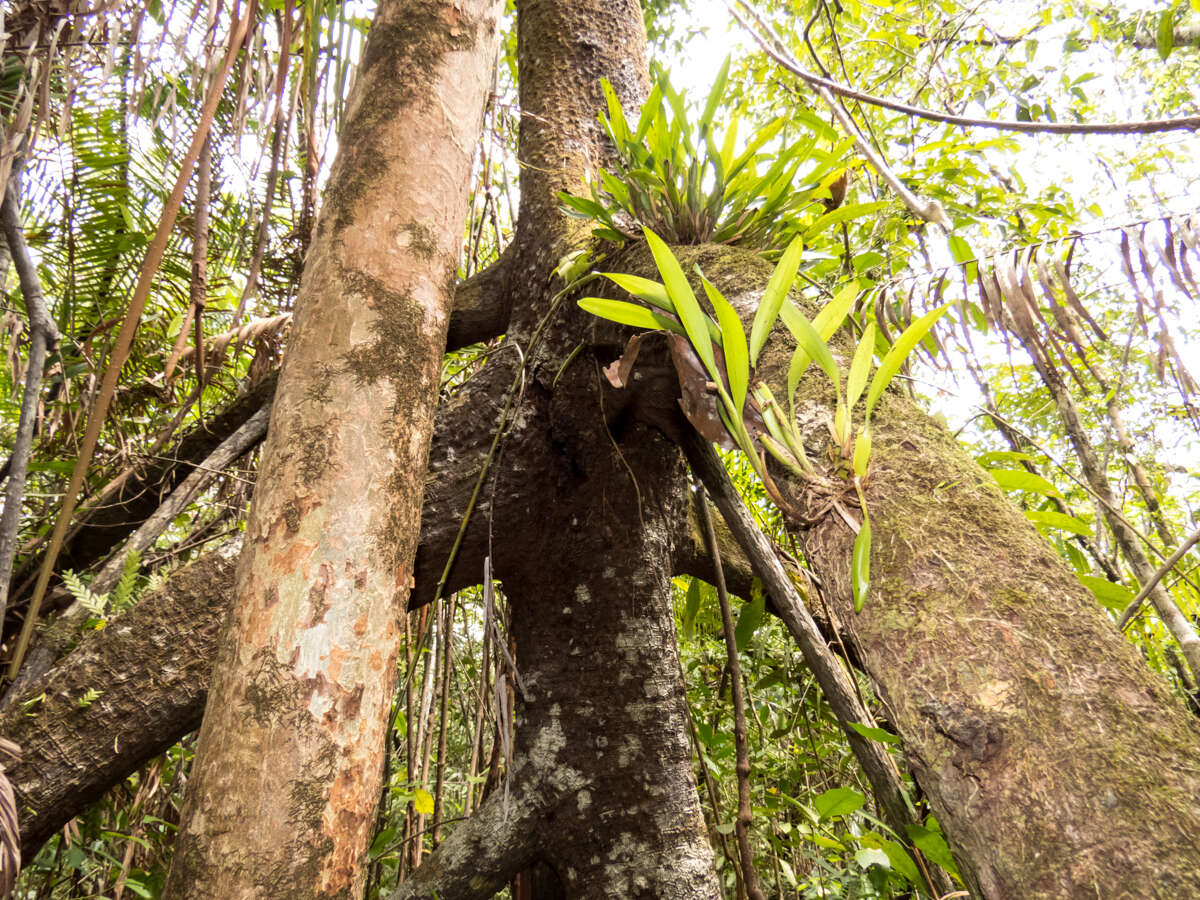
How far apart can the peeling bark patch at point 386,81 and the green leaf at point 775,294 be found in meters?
0.58

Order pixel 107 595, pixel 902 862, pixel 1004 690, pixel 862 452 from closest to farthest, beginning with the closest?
pixel 1004 690
pixel 862 452
pixel 902 862
pixel 107 595

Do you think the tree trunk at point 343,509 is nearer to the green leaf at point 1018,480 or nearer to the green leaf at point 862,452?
the green leaf at point 862,452

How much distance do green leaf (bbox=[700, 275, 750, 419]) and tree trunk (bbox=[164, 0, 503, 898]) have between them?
40 cm

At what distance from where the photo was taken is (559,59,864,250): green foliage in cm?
142

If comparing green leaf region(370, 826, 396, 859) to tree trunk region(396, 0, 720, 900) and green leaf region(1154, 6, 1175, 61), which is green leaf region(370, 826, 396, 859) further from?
green leaf region(1154, 6, 1175, 61)

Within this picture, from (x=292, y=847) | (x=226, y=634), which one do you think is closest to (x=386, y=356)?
(x=226, y=634)

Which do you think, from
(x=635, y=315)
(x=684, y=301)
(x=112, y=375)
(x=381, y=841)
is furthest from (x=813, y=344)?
(x=381, y=841)

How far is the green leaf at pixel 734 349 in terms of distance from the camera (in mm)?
907

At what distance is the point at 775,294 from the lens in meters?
0.96

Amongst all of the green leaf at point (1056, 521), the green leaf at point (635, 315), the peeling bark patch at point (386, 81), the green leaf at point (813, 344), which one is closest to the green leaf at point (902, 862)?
the green leaf at point (1056, 521)

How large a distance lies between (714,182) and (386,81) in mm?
684

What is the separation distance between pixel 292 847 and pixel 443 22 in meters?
1.21

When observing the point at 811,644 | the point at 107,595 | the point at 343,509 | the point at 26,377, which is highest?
the point at 343,509

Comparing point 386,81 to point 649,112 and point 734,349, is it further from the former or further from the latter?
point 734,349
